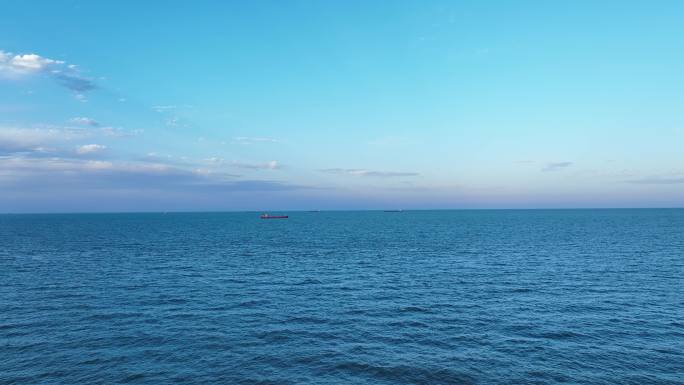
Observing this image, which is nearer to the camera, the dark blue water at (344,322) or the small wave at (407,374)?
the small wave at (407,374)

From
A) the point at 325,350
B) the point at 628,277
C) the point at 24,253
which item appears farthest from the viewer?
the point at 24,253

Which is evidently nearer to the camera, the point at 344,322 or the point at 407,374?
the point at 407,374

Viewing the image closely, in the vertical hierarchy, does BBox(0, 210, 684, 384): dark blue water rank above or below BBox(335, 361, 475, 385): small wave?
above

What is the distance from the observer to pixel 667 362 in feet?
117

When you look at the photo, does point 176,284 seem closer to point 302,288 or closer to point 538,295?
point 302,288

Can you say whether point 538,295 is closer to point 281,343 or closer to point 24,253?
point 281,343

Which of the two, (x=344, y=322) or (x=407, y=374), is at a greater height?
(x=344, y=322)

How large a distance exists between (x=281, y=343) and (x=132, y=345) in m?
14.3

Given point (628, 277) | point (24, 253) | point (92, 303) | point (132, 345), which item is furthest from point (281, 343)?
point (24, 253)

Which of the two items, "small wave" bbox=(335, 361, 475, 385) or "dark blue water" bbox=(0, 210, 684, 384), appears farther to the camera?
"dark blue water" bbox=(0, 210, 684, 384)

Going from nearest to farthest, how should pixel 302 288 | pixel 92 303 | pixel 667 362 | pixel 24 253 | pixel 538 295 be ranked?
pixel 667 362
pixel 92 303
pixel 538 295
pixel 302 288
pixel 24 253

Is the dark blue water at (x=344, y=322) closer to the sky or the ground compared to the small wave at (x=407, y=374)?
closer to the sky

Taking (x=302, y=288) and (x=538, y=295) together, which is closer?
(x=538, y=295)

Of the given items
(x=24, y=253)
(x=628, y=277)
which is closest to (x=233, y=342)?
(x=628, y=277)
